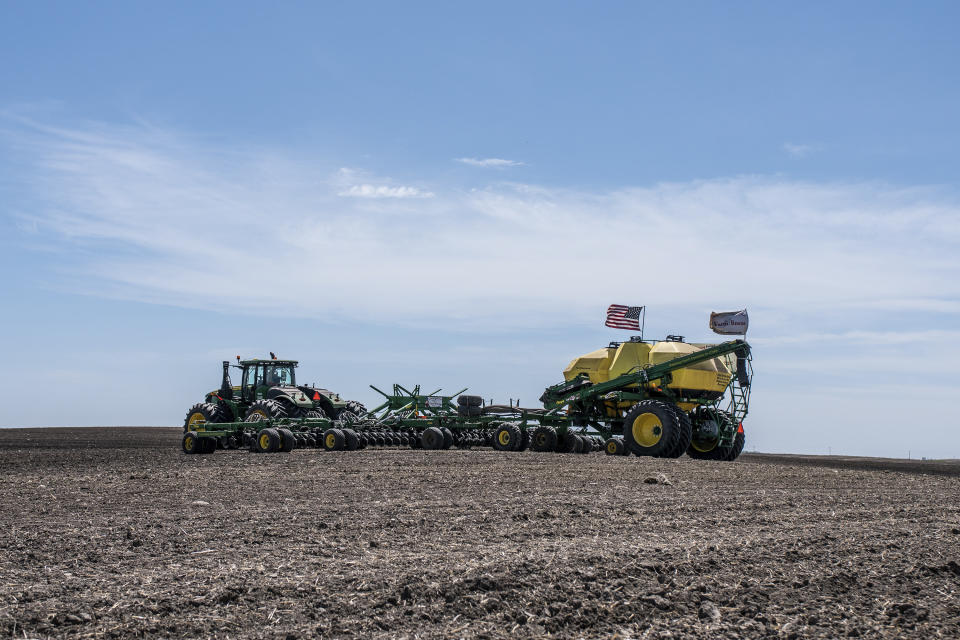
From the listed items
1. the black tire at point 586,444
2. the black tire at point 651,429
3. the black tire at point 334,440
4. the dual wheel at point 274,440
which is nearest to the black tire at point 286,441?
the dual wheel at point 274,440

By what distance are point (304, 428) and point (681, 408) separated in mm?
11038

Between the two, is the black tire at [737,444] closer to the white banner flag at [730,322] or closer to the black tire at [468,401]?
the white banner flag at [730,322]

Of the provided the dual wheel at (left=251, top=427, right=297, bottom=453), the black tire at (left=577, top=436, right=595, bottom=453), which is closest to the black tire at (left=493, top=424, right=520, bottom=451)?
the black tire at (left=577, top=436, right=595, bottom=453)

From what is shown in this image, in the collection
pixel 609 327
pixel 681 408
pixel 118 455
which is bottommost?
pixel 118 455

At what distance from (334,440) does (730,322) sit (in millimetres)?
11486

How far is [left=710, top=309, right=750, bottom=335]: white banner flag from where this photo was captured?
80.3 feet

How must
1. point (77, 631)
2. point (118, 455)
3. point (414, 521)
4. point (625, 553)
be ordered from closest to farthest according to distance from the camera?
point (77, 631), point (625, 553), point (414, 521), point (118, 455)

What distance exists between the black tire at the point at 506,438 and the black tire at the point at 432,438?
167 centimetres

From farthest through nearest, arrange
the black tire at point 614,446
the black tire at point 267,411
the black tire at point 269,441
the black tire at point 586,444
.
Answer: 1. the black tire at point 586,444
2. the black tire at point 267,411
3. the black tire at point 614,446
4. the black tire at point 269,441

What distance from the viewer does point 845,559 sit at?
7.65m

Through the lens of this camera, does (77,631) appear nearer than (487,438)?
Yes

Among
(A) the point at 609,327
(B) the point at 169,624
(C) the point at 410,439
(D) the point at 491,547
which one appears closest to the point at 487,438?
(C) the point at 410,439

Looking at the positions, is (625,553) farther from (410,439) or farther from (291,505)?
(410,439)

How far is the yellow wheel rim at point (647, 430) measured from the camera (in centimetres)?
2330
